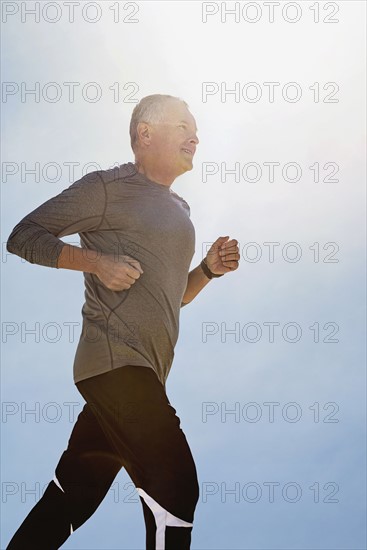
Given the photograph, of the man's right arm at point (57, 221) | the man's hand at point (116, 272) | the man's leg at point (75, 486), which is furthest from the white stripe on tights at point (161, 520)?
the man's right arm at point (57, 221)

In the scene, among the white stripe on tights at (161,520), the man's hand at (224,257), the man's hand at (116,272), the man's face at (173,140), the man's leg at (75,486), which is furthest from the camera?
the man's hand at (224,257)

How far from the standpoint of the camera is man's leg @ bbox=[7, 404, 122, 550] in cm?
246

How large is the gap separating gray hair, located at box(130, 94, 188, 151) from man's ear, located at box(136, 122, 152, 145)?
0.05 feet

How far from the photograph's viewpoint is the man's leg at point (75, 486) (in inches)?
97.0

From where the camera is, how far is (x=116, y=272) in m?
2.30

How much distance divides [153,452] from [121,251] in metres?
0.57

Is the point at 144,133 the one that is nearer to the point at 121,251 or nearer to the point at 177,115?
the point at 177,115

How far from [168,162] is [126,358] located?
61 cm

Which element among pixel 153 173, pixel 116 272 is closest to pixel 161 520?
pixel 116 272

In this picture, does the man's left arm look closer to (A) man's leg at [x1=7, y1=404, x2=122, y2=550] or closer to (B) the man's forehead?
(B) the man's forehead

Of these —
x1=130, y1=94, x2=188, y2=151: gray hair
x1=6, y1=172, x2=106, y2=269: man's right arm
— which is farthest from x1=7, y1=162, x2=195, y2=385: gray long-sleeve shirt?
x1=130, y1=94, x2=188, y2=151: gray hair

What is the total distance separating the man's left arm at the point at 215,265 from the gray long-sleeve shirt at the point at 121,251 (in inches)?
8.9

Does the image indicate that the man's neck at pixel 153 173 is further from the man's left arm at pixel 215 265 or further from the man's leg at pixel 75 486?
the man's leg at pixel 75 486

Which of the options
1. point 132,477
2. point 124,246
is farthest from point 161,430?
point 124,246
